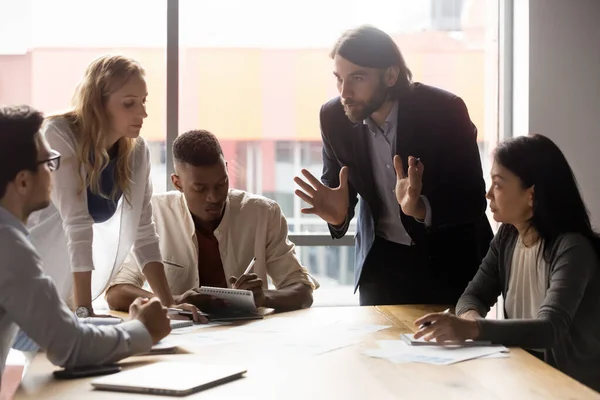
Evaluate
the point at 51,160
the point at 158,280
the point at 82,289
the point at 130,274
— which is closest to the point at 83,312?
the point at 82,289

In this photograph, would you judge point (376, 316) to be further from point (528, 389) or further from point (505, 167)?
point (528, 389)

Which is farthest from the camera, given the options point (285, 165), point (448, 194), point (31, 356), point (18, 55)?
point (285, 165)

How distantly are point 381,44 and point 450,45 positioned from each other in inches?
56.5

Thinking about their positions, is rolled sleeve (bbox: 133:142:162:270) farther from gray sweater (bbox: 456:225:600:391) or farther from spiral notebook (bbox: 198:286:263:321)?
gray sweater (bbox: 456:225:600:391)

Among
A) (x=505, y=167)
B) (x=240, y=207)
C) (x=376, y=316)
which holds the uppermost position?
(x=505, y=167)

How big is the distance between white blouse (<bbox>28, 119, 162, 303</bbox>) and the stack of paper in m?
0.95

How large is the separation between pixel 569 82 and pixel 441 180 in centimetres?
152

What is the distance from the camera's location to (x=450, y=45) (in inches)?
171

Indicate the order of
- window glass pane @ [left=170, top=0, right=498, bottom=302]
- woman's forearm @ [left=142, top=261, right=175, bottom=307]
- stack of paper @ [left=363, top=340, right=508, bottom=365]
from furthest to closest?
window glass pane @ [left=170, top=0, right=498, bottom=302]
woman's forearm @ [left=142, top=261, right=175, bottom=307]
stack of paper @ [left=363, top=340, right=508, bottom=365]

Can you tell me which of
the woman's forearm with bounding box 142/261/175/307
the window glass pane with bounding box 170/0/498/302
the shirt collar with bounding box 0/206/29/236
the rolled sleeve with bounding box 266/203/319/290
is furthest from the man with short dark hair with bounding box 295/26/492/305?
the shirt collar with bounding box 0/206/29/236

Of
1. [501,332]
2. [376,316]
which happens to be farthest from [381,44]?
[501,332]

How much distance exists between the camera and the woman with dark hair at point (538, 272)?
2098mm

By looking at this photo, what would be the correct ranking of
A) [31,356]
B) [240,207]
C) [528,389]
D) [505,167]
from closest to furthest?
[528,389], [31,356], [505,167], [240,207]

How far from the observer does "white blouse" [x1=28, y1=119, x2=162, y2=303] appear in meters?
2.49
